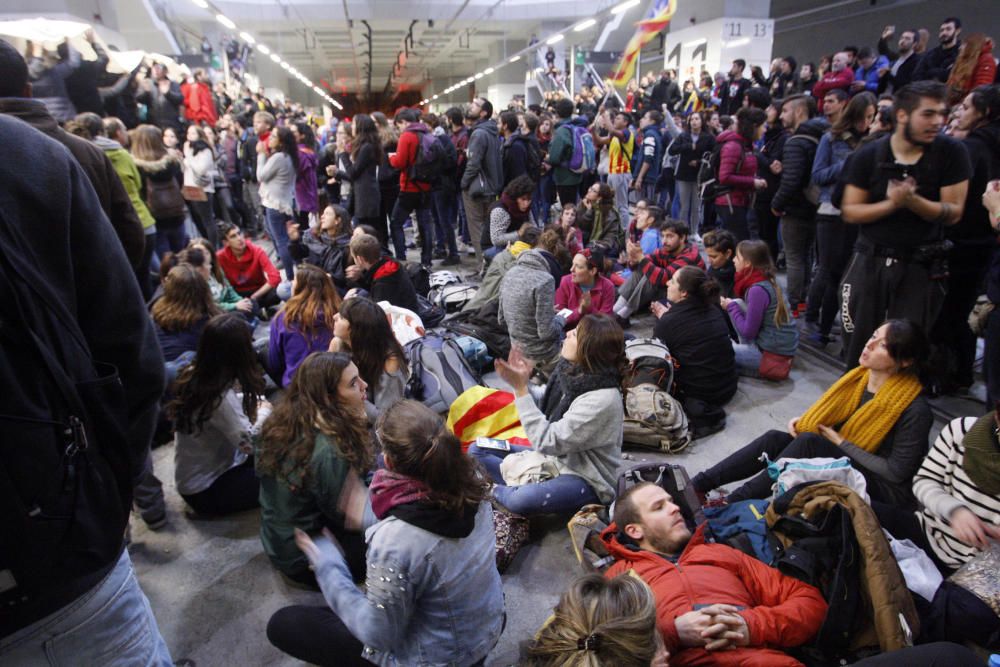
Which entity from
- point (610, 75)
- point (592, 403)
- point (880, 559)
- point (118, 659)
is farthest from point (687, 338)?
point (610, 75)

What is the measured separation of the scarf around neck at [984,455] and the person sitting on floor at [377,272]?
3.47m

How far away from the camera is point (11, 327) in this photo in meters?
0.87

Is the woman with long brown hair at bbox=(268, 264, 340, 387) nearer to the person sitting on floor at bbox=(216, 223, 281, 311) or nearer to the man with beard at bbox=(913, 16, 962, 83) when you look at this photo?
the person sitting on floor at bbox=(216, 223, 281, 311)

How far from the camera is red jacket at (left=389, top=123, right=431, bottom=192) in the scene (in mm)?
6379

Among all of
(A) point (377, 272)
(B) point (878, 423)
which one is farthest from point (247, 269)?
(B) point (878, 423)

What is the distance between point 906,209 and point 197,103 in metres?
11.5

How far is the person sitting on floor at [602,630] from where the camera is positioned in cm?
132

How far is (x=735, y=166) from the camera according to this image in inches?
229

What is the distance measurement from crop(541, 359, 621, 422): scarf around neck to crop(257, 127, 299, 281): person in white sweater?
13.2 feet

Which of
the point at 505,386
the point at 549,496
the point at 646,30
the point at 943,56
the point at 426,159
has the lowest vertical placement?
the point at 505,386

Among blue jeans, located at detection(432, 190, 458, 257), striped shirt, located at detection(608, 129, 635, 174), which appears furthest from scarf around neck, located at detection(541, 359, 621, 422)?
striped shirt, located at detection(608, 129, 635, 174)

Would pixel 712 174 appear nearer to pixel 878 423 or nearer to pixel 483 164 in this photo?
pixel 483 164

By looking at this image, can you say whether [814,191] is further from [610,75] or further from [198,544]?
[610,75]

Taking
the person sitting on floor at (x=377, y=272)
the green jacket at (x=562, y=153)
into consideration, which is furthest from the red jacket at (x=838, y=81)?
the person sitting on floor at (x=377, y=272)
